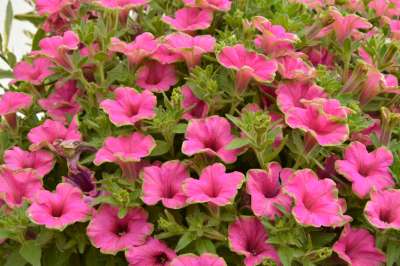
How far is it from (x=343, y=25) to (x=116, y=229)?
0.58 m

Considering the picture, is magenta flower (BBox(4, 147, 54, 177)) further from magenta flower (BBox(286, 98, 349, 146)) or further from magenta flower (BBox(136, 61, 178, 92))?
magenta flower (BBox(286, 98, 349, 146))

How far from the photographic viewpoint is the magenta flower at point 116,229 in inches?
42.3

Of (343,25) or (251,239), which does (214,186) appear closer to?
(251,239)

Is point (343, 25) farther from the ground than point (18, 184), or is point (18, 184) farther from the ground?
→ point (343, 25)

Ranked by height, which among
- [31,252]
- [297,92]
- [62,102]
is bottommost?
[31,252]

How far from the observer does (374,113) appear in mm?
1321

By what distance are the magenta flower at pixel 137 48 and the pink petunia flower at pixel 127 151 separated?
0.56 ft

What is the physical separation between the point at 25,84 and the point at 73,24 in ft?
0.61

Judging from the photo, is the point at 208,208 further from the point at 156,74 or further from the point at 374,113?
the point at 374,113

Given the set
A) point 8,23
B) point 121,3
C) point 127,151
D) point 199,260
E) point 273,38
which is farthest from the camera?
point 8,23

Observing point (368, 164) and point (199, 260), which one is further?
point (368, 164)

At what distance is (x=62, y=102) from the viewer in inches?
51.4

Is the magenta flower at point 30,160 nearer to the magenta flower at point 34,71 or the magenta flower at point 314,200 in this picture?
the magenta flower at point 34,71

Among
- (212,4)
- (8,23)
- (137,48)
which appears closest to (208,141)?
(137,48)
